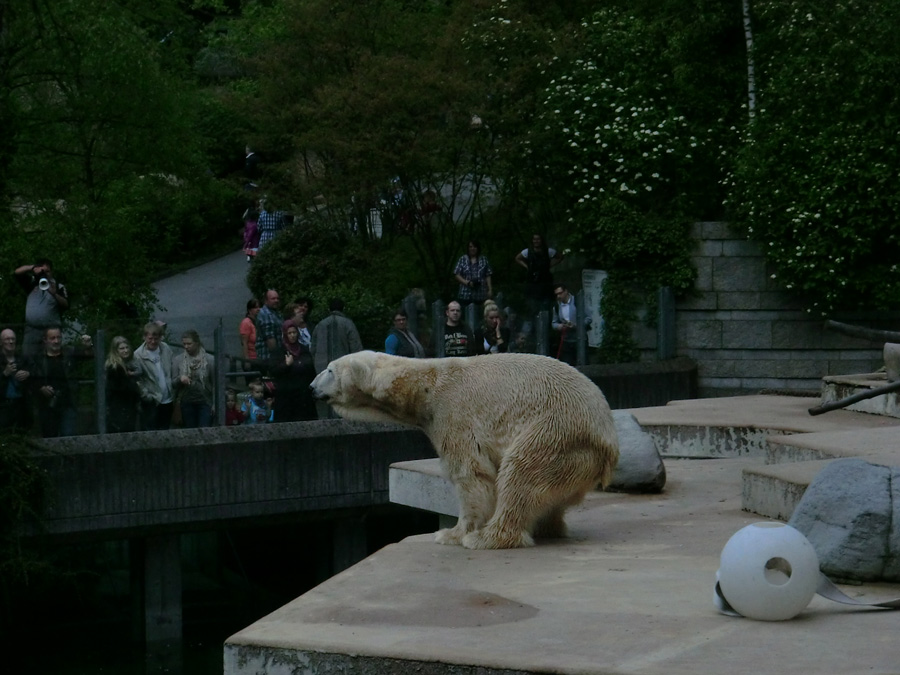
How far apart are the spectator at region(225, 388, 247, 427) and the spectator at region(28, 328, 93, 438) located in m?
1.55

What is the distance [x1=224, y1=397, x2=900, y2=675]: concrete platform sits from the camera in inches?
225

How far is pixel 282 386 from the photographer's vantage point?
15266 millimetres

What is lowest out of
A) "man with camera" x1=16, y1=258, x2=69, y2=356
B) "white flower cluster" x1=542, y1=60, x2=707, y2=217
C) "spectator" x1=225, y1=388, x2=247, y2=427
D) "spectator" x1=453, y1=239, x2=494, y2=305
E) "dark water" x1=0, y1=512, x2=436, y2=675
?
"dark water" x1=0, y1=512, x2=436, y2=675

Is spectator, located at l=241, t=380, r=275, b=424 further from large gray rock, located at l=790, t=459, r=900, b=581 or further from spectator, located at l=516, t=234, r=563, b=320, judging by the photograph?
large gray rock, located at l=790, t=459, r=900, b=581

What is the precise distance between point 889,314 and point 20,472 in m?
11.3

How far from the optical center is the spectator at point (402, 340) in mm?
15898

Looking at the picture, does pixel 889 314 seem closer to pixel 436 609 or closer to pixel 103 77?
pixel 103 77

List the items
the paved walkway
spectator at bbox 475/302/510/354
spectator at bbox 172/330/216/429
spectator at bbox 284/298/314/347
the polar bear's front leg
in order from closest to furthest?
the polar bear's front leg
spectator at bbox 172/330/216/429
spectator at bbox 284/298/314/347
spectator at bbox 475/302/510/354
the paved walkway

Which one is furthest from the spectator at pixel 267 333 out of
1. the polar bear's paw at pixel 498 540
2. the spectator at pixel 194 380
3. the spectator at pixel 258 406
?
the polar bear's paw at pixel 498 540

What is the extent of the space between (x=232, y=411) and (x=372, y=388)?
22.7 ft

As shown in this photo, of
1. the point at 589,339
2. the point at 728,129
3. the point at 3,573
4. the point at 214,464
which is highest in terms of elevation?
the point at 728,129

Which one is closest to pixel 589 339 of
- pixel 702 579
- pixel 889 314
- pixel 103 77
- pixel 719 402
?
pixel 889 314

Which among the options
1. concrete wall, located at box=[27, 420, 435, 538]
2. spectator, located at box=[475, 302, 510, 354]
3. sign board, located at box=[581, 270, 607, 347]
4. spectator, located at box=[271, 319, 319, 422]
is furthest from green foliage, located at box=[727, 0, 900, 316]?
spectator, located at box=[271, 319, 319, 422]

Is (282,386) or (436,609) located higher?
(282,386)
